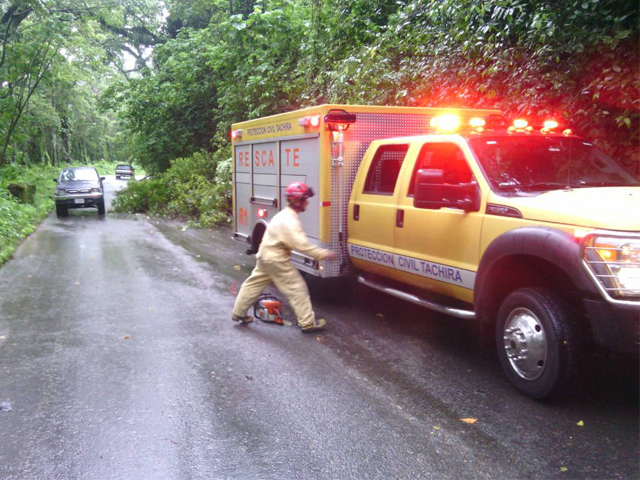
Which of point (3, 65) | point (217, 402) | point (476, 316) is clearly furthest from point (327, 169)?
point (3, 65)

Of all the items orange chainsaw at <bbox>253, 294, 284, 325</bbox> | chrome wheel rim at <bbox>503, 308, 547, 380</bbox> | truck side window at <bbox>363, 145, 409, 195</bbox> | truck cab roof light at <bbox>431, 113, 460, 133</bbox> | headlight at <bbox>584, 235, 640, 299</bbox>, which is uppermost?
truck cab roof light at <bbox>431, 113, 460, 133</bbox>

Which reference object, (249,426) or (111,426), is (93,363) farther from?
(249,426)

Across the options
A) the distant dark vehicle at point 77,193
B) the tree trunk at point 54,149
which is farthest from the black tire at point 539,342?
the tree trunk at point 54,149

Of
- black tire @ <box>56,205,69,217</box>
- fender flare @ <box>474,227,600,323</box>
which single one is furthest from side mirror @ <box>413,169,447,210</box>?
black tire @ <box>56,205,69,217</box>

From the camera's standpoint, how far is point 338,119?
6.75m

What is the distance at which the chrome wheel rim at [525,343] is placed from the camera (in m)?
4.45

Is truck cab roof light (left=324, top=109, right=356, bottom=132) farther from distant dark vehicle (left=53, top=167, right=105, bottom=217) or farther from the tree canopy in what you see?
distant dark vehicle (left=53, top=167, right=105, bottom=217)

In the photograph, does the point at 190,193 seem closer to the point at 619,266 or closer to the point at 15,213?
the point at 15,213

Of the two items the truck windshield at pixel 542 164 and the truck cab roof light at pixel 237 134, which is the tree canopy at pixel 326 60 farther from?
the truck cab roof light at pixel 237 134

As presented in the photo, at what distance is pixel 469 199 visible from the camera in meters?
5.13

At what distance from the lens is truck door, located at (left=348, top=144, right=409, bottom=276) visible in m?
6.29

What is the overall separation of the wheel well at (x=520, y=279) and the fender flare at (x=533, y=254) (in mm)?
19

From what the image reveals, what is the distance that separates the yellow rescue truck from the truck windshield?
0.01 m

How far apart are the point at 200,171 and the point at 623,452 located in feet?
62.3
